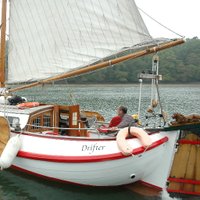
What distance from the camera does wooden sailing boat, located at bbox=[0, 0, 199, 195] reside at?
12008 mm

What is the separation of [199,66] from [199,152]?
105 metres

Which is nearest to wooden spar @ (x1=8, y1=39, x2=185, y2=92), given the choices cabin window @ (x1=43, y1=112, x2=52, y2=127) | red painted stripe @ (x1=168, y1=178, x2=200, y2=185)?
cabin window @ (x1=43, y1=112, x2=52, y2=127)

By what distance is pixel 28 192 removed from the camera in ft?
43.3

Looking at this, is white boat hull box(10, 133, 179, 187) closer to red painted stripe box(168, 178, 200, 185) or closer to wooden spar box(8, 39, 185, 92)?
red painted stripe box(168, 178, 200, 185)

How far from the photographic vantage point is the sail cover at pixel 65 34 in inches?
520

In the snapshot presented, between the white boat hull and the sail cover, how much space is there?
321 centimetres

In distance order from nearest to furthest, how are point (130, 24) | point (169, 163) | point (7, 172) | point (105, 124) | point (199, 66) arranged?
point (169, 163)
point (130, 24)
point (7, 172)
point (105, 124)
point (199, 66)

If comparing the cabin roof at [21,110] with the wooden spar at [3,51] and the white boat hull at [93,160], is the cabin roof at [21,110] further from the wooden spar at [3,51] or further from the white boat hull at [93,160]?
the wooden spar at [3,51]

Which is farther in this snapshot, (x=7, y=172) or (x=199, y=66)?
(x=199, y=66)

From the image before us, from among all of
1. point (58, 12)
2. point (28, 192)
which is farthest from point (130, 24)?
point (28, 192)

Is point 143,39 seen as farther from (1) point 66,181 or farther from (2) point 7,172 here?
(2) point 7,172

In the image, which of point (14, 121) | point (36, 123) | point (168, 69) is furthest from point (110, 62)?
point (168, 69)

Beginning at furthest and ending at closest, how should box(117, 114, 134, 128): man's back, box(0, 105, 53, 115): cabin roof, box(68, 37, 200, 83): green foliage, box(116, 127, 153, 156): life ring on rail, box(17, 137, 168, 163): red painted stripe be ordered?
box(68, 37, 200, 83): green foliage
box(0, 105, 53, 115): cabin roof
box(117, 114, 134, 128): man's back
box(17, 137, 168, 163): red painted stripe
box(116, 127, 153, 156): life ring on rail

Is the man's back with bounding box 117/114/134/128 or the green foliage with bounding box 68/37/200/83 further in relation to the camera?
the green foliage with bounding box 68/37/200/83
